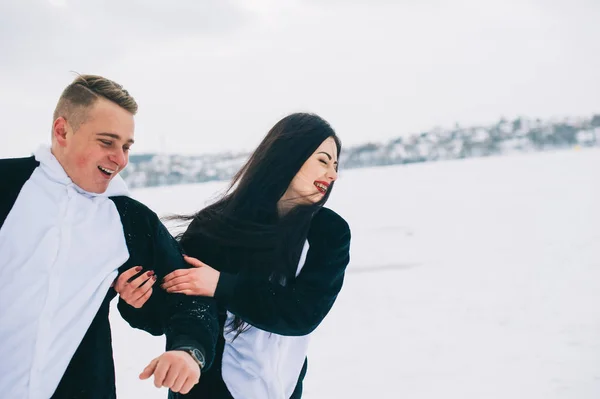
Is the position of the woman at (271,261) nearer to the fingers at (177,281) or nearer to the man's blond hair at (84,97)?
the fingers at (177,281)

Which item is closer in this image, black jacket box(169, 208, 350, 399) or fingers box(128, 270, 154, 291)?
fingers box(128, 270, 154, 291)

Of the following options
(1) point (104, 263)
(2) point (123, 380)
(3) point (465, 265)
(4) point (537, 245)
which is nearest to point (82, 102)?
(1) point (104, 263)

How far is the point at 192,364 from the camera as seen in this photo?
121cm

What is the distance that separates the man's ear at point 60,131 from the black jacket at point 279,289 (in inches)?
21.0

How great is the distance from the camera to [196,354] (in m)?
1.25

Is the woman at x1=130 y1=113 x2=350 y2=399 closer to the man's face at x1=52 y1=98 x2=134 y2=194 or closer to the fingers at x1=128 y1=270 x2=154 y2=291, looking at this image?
the fingers at x1=128 y1=270 x2=154 y2=291

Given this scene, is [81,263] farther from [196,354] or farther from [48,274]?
[196,354]

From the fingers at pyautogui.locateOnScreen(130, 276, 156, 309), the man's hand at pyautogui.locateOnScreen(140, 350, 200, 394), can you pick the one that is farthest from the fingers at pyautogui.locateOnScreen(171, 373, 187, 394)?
the fingers at pyautogui.locateOnScreen(130, 276, 156, 309)

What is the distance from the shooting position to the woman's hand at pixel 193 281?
1388 millimetres

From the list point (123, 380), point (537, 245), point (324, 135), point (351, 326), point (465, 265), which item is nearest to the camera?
point (324, 135)

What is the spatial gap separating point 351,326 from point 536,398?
1.95 metres

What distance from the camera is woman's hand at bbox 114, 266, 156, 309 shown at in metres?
1.31

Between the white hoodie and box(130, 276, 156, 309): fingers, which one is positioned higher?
the white hoodie

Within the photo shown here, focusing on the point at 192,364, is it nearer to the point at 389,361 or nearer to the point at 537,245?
the point at 389,361
